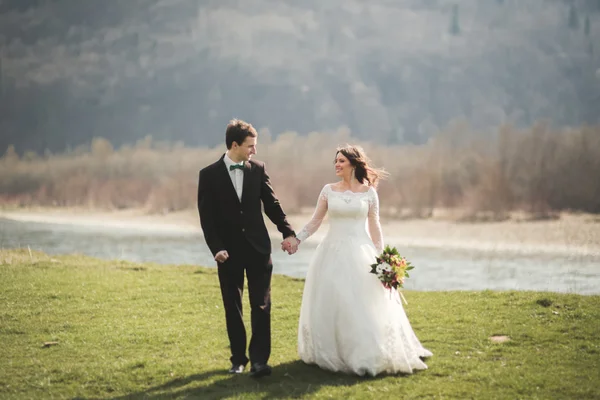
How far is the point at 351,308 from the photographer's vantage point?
830 centimetres

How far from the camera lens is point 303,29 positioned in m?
172

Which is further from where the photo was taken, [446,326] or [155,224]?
[155,224]

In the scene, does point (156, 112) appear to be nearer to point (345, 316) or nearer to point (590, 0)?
point (590, 0)

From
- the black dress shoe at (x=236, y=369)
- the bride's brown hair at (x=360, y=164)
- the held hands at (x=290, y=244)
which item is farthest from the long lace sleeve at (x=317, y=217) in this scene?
the black dress shoe at (x=236, y=369)

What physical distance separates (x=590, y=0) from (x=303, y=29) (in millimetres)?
66738

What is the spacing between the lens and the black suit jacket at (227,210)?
8.35 meters

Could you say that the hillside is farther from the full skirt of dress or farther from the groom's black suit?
the groom's black suit

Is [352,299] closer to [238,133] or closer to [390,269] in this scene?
[390,269]

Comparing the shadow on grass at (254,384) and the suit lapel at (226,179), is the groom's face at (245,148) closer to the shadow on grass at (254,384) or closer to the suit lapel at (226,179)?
the suit lapel at (226,179)

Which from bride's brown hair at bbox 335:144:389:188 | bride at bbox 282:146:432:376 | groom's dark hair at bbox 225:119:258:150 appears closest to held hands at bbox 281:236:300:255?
bride at bbox 282:146:432:376

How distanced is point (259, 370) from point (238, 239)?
1.61 metres

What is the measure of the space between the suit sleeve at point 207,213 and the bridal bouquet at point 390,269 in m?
1.91

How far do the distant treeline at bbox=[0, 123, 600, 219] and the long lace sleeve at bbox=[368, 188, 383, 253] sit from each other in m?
32.0

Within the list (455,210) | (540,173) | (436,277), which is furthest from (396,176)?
(436,277)
